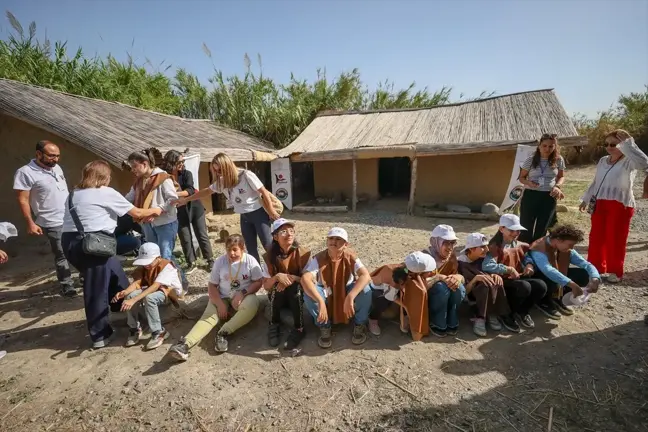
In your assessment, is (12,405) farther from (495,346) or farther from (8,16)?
(8,16)

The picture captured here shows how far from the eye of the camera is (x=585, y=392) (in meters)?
2.46

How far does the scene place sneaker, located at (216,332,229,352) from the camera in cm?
306

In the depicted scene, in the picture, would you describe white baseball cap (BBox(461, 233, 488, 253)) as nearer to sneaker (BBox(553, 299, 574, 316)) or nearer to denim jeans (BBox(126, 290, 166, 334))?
sneaker (BBox(553, 299, 574, 316))

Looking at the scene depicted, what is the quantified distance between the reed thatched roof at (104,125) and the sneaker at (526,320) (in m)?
5.72

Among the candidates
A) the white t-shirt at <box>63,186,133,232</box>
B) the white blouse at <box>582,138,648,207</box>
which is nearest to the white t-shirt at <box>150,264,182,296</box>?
the white t-shirt at <box>63,186,133,232</box>

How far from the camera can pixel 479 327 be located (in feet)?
10.3

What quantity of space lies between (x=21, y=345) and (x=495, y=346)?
4512mm

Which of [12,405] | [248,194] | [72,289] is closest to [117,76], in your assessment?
[72,289]

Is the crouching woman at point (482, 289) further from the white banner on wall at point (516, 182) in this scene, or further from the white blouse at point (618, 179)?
the white banner on wall at point (516, 182)

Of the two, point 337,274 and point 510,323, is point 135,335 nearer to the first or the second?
point 337,274

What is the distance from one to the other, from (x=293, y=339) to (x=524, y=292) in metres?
2.14

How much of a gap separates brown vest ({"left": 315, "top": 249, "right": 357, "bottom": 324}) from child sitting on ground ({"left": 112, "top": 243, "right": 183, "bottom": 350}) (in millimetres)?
1527

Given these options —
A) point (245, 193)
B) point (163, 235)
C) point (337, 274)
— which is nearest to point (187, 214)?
point (163, 235)

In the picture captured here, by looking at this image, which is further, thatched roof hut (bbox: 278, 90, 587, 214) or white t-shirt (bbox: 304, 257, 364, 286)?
thatched roof hut (bbox: 278, 90, 587, 214)
